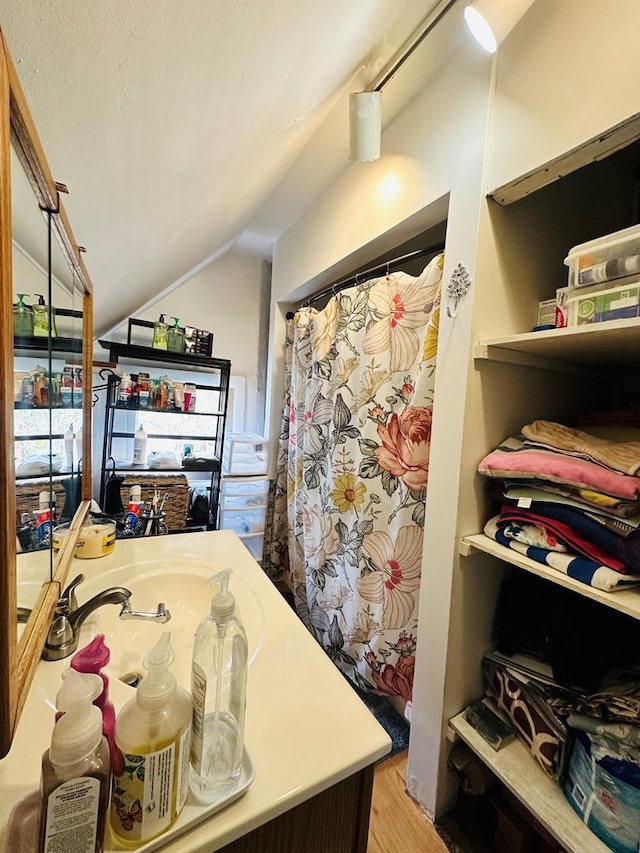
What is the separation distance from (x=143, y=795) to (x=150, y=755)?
5 centimetres

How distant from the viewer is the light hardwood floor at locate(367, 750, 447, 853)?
950mm

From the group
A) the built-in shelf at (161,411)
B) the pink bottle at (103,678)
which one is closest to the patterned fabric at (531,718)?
the pink bottle at (103,678)

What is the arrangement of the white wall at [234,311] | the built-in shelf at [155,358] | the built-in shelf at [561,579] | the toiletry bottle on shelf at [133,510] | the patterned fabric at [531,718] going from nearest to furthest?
the built-in shelf at [561,579] → the patterned fabric at [531,718] → the toiletry bottle on shelf at [133,510] → the built-in shelf at [155,358] → the white wall at [234,311]

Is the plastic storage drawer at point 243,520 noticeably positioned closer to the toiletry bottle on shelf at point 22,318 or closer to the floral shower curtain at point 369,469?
the floral shower curtain at point 369,469

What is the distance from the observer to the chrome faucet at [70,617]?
24.4 inches

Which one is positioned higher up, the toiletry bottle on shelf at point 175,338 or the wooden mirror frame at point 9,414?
the toiletry bottle on shelf at point 175,338

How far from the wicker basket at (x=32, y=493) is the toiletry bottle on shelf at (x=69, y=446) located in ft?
0.26

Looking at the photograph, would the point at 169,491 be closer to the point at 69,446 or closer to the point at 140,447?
the point at 140,447

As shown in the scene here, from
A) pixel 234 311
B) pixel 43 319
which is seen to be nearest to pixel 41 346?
pixel 43 319

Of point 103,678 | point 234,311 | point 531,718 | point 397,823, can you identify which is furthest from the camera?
point 234,311

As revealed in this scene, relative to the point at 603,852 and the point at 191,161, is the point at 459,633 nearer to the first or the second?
the point at 603,852

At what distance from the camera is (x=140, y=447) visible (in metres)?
1.85

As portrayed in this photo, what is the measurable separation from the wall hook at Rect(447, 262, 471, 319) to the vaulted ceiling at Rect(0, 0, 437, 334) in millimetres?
569

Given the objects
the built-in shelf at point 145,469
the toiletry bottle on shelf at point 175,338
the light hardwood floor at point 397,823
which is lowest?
the light hardwood floor at point 397,823
